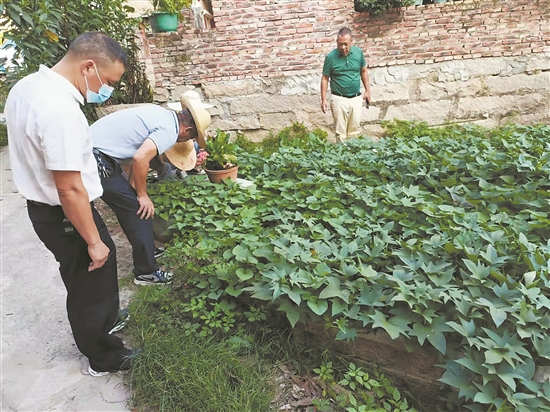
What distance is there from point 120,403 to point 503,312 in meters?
2.01

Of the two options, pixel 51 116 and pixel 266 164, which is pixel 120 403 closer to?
pixel 51 116

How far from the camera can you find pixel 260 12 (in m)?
5.74

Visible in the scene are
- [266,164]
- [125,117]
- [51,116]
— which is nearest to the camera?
[51,116]

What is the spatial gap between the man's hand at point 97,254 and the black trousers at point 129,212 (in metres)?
0.89

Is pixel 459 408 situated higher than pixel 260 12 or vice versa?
pixel 260 12

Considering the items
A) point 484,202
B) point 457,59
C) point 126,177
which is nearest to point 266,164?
point 126,177

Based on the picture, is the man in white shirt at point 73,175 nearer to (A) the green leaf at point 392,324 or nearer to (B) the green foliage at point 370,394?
(B) the green foliage at point 370,394

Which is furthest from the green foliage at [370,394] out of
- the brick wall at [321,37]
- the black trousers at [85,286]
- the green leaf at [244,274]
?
the brick wall at [321,37]

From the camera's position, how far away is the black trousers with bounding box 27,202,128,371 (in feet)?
6.47

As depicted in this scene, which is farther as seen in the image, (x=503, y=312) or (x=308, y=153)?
(x=308, y=153)

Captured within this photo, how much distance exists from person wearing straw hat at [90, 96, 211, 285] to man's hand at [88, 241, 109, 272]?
2.96ft

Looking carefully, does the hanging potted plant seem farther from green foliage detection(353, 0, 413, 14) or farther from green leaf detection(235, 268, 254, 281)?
green foliage detection(353, 0, 413, 14)

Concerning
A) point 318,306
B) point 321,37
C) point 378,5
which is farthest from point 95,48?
point 378,5

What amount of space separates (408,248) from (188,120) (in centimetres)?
186
